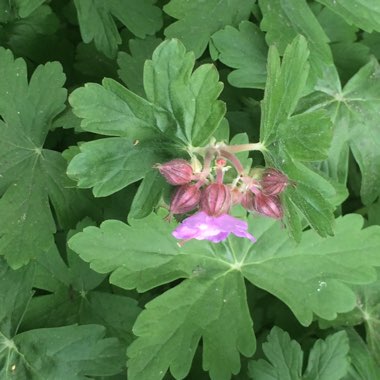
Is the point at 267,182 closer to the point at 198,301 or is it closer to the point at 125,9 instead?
the point at 198,301

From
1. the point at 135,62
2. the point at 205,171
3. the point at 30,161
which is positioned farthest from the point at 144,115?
the point at 135,62

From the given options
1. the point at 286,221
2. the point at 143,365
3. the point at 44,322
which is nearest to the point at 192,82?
the point at 286,221

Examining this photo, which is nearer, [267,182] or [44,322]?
[267,182]

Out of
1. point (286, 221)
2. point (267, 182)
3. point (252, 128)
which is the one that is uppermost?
point (267, 182)

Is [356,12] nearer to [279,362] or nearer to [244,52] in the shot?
[244,52]

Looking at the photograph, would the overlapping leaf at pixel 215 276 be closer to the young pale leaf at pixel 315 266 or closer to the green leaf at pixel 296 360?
the young pale leaf at pixel 315 266

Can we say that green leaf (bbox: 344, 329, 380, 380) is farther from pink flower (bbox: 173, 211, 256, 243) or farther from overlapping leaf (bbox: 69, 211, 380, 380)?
pink flower (bbox: 173, 211, 256, 243)

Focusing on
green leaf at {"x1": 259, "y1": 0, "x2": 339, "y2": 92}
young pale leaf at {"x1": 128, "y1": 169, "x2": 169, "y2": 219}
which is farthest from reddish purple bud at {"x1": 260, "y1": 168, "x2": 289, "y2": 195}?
green leaf at {"x1": 259, "y1": 0, "x2": 339, "y2": 92}
